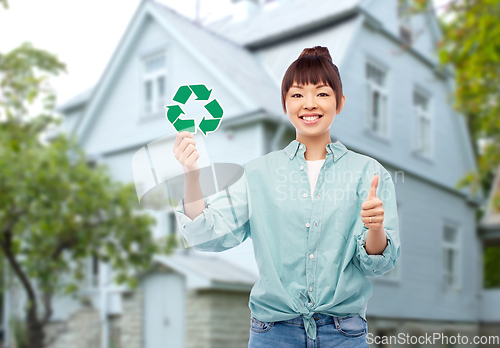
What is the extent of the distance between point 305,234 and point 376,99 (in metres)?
9.49

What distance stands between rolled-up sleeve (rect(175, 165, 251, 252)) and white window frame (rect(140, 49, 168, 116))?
8.36 metres

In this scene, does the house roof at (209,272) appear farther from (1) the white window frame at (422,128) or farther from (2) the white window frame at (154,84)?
(1) the white window frame at (422,128)

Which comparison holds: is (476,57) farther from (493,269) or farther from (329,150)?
(493,269)

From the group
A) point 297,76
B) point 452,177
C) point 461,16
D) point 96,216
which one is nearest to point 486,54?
point 461,16

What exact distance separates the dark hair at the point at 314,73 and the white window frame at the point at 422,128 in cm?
1030

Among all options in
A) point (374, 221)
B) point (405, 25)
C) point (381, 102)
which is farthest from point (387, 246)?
point (405, 25)

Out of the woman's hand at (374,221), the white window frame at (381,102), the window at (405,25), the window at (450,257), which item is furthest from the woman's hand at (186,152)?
the window at (450,257)

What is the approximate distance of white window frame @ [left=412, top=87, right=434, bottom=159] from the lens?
1179cm

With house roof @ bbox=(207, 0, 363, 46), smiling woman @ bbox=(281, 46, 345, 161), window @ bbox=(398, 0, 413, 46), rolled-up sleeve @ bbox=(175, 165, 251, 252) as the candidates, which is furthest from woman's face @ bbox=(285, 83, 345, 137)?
window @ bbox=(398, 0, 413, 46)

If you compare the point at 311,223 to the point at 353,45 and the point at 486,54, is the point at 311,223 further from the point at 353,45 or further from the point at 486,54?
the point at 353,45

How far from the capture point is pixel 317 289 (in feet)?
4.99

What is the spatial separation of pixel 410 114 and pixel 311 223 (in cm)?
1037

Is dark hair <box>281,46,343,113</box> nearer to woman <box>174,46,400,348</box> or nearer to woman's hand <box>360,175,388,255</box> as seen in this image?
woman <box>174,46,400,348</box>

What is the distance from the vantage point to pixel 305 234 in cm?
156
